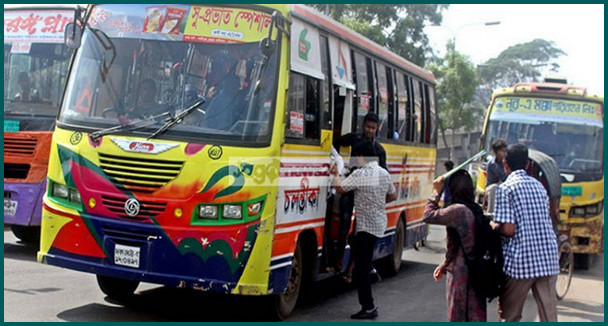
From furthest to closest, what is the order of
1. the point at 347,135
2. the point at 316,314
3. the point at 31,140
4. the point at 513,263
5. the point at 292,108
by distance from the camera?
the point at 31,140 → the point at 347,135 → the point at 316,314 → the point at 292,108 → the point at 513,263

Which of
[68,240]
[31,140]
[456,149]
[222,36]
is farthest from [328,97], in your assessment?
[456,149]

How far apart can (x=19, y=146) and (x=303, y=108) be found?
481 cm

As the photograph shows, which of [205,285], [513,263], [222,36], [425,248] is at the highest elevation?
[222,36]

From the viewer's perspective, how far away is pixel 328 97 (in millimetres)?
8875

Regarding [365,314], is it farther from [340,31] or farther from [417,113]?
[417,113]

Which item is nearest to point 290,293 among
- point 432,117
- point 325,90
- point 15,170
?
point 325,90

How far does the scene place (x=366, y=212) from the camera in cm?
839

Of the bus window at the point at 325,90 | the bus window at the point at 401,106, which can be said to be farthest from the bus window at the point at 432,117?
the bus window at the point at 325,90

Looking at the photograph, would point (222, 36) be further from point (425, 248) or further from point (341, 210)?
point (425, 248)

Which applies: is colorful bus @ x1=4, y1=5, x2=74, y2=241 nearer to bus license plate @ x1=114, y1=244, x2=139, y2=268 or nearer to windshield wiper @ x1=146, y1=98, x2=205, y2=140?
bus license plate @ x1=114, y1=244, x2=139, y2=268

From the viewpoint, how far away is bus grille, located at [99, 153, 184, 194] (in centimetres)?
722

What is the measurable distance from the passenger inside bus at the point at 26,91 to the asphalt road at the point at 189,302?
2.10 metres

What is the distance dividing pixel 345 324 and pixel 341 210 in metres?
1.32

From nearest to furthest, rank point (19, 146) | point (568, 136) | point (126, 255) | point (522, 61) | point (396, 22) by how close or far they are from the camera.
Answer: point (126, 255), point (19, 146), point (568, 136), point (396, 22), point (522, 61)
